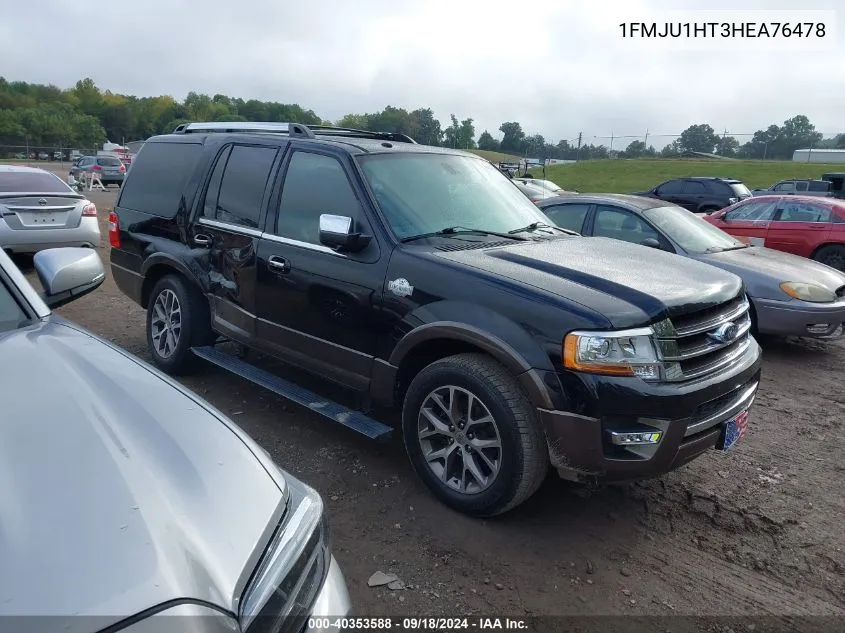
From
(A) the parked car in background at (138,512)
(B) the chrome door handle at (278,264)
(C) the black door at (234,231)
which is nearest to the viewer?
(A) the parked car in background at (138,512)

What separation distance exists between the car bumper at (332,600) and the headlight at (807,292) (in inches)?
239

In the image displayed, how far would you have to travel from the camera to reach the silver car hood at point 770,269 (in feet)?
21.7

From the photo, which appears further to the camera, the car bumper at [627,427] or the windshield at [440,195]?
the windshield at [440,195]

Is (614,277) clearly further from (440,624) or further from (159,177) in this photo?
(159,177)

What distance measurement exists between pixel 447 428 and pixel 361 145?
2063mm

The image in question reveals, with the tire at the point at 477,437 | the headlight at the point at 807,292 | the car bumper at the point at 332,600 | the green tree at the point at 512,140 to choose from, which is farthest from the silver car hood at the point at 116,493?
the green tree at the point at 512,140

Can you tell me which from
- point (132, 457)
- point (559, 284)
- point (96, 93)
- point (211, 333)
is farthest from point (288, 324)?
point (96, 93)

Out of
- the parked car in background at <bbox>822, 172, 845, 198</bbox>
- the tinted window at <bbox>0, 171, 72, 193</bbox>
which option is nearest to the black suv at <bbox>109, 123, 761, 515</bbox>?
the tinted window at <bbox>0, 171, 72, 193</bbox>

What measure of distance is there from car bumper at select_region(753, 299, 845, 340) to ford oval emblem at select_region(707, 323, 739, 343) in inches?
132

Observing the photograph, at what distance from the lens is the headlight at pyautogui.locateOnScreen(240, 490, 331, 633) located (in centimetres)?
156

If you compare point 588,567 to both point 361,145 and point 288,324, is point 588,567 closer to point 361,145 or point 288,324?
point 288,324

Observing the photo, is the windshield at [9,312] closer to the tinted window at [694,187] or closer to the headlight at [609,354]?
the headlight at [609,354]

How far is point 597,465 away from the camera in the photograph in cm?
303

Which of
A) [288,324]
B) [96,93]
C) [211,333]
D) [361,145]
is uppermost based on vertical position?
[96,93]
